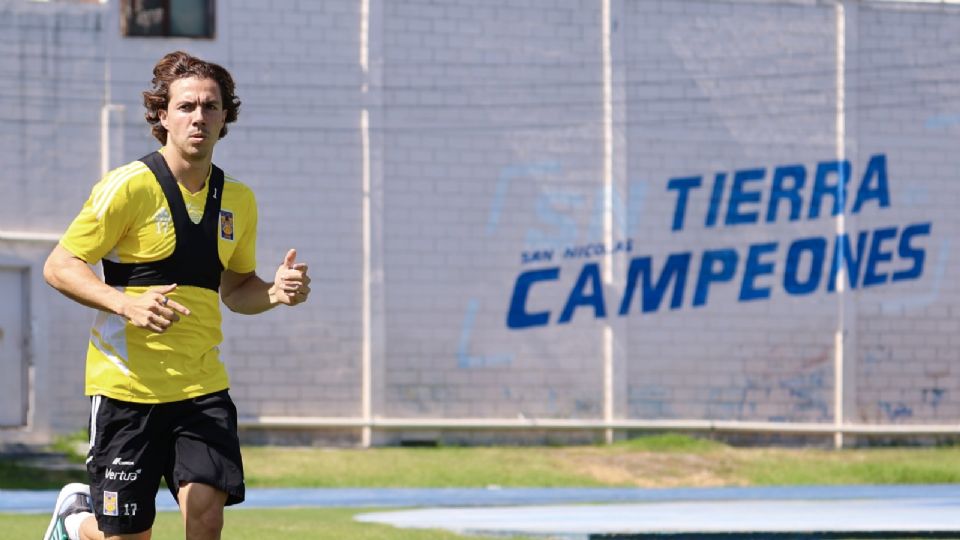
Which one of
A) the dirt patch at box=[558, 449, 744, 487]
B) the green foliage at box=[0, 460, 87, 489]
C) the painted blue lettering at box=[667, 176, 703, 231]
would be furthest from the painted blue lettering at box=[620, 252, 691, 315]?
the green foliage at box=[0, 460, 87, 489]

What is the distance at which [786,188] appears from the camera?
2491 centimetres

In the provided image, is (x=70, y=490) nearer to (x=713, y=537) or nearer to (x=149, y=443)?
(x=149, y=443)

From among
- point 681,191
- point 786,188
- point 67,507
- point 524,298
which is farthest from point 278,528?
point 786,188

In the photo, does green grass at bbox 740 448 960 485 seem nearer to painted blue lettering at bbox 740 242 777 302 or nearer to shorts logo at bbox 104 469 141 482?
painted blue lettering at bbox 740 242 777 302

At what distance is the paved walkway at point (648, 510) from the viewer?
38.0 feet

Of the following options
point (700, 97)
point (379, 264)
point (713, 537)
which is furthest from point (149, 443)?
point (700, 97)

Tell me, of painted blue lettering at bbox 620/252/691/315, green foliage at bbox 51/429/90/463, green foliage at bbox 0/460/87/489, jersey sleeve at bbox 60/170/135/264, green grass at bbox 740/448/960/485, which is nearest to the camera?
jersey sleeve at bbox 60/170/135/264

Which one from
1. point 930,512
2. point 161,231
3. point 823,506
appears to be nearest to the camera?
point 161,231

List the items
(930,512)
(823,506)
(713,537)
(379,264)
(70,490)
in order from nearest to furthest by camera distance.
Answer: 1. (70,490)
2. (713,537)
3. (930,512)
4. (823,506)
5. (379,264)

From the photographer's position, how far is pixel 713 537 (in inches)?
430

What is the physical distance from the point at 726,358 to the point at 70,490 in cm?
1858

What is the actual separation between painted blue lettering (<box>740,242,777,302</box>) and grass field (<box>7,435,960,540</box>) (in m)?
2.22

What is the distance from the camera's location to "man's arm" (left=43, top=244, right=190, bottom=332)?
557 cm

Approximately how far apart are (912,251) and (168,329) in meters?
21.0
